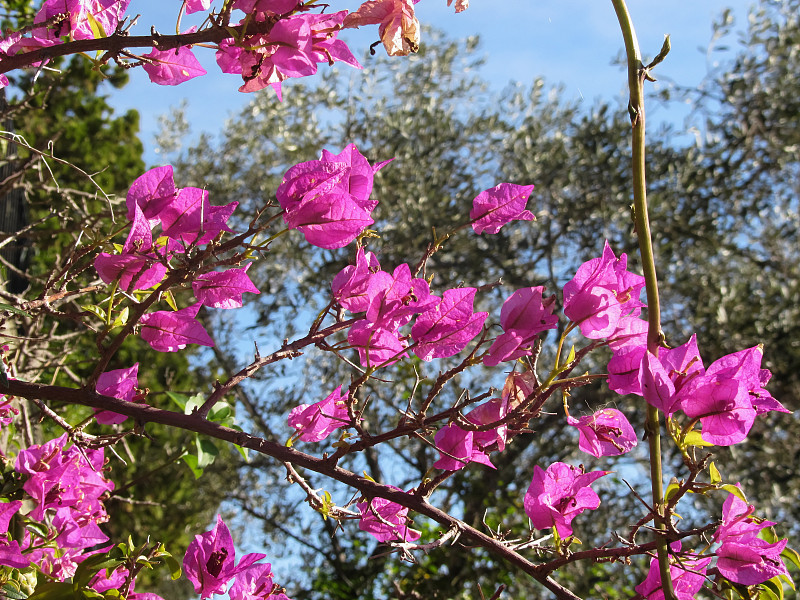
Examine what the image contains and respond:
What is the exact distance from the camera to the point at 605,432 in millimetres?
844

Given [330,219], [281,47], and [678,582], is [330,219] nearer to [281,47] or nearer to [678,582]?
[281,47]

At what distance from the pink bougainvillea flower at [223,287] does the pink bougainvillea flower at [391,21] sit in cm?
34

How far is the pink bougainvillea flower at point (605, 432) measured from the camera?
0.84 metres

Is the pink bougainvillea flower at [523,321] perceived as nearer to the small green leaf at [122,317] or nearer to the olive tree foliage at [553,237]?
the small green leaf at [122,317]

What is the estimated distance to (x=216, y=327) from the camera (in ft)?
15.4

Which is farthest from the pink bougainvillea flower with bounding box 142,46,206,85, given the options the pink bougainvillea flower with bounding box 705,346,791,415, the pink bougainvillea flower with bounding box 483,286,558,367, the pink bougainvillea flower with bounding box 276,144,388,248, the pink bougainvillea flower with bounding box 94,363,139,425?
the pink bougainvillea flower with bounding box 705,346,791,415

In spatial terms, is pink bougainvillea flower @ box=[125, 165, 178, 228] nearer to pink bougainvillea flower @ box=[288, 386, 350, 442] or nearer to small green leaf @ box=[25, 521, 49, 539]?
pink bougainvillea flower @ box=[288, 386, 350, 442]

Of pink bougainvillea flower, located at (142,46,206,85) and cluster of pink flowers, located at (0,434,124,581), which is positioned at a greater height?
pink bougainvillea flower, located at (142,46,206,85)

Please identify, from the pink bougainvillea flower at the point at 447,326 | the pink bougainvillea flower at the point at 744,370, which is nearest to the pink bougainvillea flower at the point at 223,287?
the pink bougainvillea flower at the point at 447,326

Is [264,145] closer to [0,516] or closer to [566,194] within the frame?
[566,194]

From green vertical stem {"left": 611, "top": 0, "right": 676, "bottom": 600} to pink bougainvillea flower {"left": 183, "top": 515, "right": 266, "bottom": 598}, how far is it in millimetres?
608

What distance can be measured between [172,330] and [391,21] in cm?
48

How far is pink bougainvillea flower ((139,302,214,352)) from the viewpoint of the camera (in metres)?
0.90

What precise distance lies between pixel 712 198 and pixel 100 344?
12.7 ft
